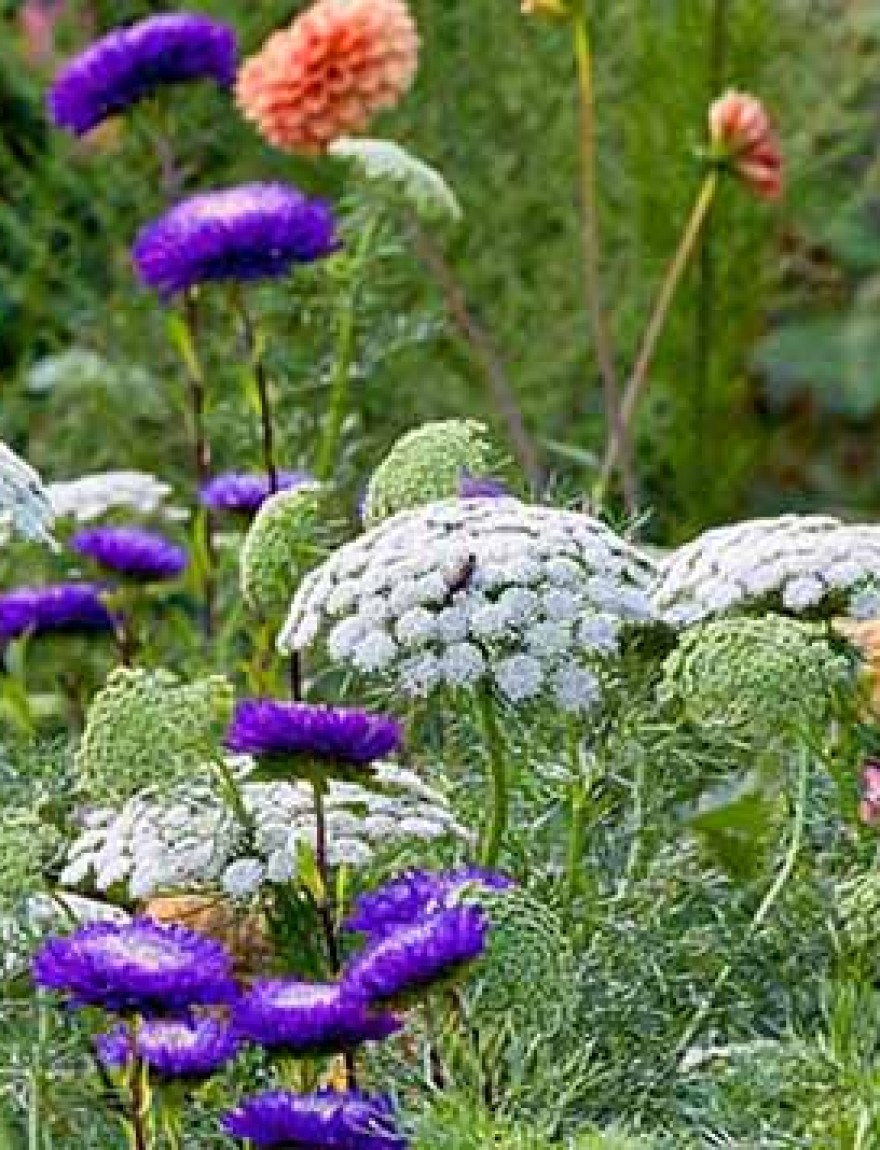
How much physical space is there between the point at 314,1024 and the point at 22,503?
0.28m

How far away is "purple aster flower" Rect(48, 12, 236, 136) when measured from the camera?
197 cm

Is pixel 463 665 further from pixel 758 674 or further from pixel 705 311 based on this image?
pixel 705 311

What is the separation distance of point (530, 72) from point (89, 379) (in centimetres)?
57

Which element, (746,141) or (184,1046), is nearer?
(184,1046)

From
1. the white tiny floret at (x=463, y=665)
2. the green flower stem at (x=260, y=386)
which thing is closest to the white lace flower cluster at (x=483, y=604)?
the white tiny floret at (x=463, y=665)

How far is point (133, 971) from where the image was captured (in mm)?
1076

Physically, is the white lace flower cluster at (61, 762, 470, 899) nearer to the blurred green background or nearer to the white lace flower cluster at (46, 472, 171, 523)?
the white lace flower cluster at (46, 472, 171, 523)

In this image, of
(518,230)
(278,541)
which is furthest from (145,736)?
(518,230)

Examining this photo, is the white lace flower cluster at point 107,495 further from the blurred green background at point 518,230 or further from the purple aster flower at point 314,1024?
the purple aster flower at point 314,1024

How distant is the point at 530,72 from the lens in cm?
275

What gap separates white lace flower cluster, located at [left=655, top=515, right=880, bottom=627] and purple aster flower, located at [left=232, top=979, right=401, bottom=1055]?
230 millimetres

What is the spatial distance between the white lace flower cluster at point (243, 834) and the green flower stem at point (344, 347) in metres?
0.57

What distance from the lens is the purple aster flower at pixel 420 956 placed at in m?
1.03

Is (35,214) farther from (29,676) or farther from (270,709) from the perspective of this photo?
(270,709)
